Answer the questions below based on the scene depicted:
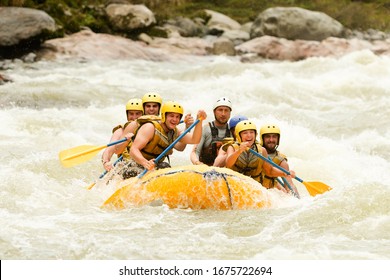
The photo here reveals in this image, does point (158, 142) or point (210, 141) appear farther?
point (210, 141)

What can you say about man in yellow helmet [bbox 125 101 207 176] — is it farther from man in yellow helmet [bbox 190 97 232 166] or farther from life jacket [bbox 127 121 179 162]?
man in yellow helmet [bbox 190 97 232 166]

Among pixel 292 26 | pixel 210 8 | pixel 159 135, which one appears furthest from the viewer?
pixel 210 8

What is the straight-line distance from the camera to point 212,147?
310 inches

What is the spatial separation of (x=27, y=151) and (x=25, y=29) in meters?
9.63

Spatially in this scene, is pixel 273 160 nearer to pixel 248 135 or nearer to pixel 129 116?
pixel 248 135

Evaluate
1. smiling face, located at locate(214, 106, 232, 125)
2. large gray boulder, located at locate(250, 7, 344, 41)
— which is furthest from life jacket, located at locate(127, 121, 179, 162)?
large gray boulder, located at locate(250, 7, 344, 41)

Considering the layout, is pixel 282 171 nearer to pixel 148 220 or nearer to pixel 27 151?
pixel 148 220

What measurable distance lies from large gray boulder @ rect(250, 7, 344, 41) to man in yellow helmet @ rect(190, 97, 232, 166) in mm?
17448

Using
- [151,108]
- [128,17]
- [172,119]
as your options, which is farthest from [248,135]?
[128,17]

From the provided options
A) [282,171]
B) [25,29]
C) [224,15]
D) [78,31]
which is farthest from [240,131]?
[224,15]

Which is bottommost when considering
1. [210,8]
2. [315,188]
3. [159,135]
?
[210,8]

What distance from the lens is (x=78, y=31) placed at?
21609 mm

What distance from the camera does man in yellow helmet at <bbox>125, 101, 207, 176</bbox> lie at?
7.29 meters

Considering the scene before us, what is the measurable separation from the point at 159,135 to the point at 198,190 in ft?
3.15
